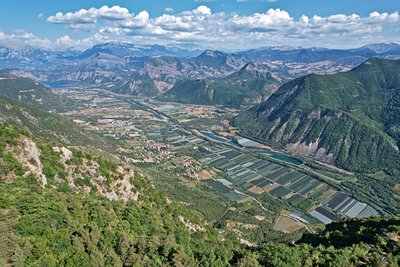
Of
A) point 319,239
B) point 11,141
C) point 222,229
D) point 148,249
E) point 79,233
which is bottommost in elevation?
point 222,229

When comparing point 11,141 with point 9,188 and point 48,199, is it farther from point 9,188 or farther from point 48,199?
point 48,199

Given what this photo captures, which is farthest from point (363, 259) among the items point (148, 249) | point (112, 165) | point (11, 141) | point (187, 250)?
point (11, 141)

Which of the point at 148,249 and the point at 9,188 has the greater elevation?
the point at 9,188

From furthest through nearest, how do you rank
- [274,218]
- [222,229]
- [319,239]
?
[274,218], [222,229], [319,239]

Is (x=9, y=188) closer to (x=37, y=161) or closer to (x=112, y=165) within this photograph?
(x=37, y=161)

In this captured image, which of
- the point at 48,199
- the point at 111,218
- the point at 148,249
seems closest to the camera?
the point at 148,249

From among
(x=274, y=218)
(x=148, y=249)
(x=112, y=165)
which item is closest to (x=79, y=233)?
(x=148, y=249)

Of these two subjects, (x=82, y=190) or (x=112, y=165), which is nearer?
(x=82, y=190)
